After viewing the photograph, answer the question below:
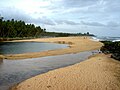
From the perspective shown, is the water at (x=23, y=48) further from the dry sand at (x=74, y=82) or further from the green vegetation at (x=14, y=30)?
the green vegetation at (x=14, y=30)

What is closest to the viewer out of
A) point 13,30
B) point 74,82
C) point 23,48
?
point 74,82

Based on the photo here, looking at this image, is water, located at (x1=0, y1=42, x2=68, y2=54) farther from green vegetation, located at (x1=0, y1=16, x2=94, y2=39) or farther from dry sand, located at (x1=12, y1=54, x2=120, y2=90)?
green vegetation, located at (x1=0, y1=16, x2=94, y2=39)

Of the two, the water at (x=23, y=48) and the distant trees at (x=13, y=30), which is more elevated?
the distant trees at (x=13, y=30)

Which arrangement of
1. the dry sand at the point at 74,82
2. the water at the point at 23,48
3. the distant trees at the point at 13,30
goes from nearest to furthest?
the dry sand at the point at 74,82 → the water at the point at 23,48 → the distant trees at the point at 13,30

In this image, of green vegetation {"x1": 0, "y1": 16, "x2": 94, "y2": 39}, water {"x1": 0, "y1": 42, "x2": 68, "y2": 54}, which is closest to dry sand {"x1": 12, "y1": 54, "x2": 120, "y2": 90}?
water {"x1": 0, "y1": 42, "x2": 68, "y2": 54}

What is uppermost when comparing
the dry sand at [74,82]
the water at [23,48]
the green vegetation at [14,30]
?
the green vegetation at [14,30]

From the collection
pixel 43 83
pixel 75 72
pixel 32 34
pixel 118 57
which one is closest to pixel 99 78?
pixel 75 72

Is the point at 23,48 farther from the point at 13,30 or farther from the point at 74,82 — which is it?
the point at 13,30

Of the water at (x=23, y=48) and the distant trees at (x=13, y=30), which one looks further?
the distant trees at (x=13, y=30)

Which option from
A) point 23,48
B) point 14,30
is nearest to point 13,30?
point 14,30

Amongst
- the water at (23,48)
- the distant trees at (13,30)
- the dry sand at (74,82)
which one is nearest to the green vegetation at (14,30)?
the distant trees at (13,30)

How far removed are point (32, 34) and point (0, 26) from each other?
201 feet

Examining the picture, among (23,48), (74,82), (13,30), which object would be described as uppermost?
(13,30)

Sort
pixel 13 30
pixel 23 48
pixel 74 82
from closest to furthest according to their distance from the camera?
pixel 74 82 < pixel 23 48 < pixel 13 30
